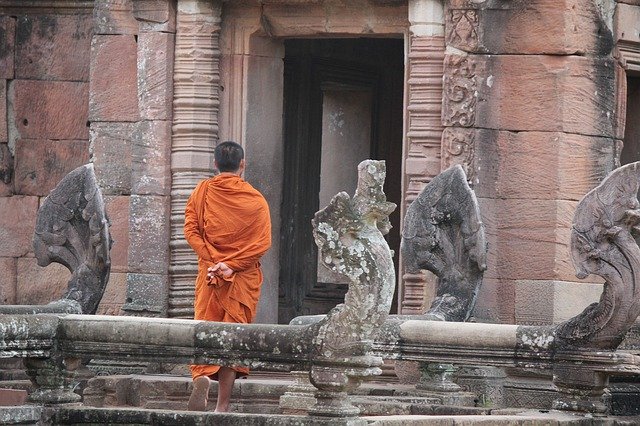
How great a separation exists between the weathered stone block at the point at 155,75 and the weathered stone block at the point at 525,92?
208 centimetres

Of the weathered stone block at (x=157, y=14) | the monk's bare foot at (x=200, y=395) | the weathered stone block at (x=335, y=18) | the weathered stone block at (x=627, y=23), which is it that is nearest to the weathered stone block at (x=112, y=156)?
the weathered stone block at (x=157, y=14)

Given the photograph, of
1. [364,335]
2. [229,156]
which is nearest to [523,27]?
[229,156]

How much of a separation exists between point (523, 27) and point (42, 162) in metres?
4.70

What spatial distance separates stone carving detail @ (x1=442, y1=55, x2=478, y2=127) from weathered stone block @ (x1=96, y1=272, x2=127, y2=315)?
2904mm

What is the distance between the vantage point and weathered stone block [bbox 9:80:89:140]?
18.7 meters

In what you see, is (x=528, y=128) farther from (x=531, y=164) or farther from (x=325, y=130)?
(x=325, y=130)

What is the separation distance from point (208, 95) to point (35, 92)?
2645 mm

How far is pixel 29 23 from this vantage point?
18.7 m

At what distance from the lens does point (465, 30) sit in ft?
51.9

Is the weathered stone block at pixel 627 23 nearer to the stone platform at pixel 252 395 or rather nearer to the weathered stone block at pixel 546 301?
the weathered stone block at pixel 546 301

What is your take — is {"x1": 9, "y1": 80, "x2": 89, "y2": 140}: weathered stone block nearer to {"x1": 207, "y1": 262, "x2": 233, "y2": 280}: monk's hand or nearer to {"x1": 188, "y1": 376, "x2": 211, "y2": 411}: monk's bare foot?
{"x1": 207, "y1": 262, "x2": 233, "y2": 280}: monk's hand

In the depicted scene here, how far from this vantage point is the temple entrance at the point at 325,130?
62.8 feet

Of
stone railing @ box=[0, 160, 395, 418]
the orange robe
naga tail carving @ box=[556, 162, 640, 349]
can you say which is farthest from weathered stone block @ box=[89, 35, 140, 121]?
naga tail carving @ box=[556, 162, 640, 349]

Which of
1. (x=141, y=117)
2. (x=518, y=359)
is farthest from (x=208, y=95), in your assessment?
(x=518, y=359)
